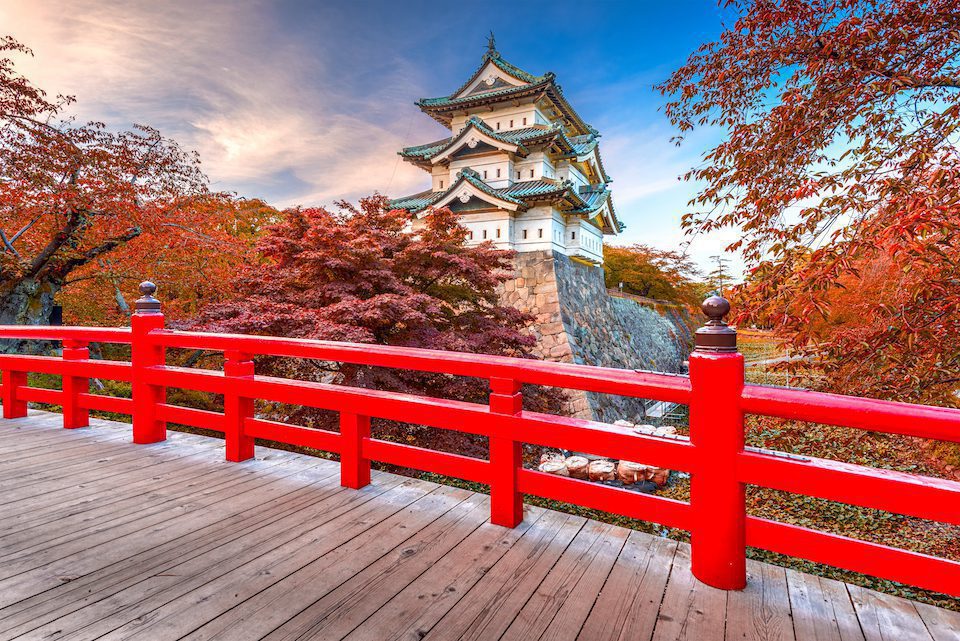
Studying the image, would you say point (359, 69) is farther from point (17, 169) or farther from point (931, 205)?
point (931, 205)

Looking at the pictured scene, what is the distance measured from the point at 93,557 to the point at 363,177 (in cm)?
1828

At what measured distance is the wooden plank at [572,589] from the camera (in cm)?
Answer: 150

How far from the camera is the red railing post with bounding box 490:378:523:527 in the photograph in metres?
2.13

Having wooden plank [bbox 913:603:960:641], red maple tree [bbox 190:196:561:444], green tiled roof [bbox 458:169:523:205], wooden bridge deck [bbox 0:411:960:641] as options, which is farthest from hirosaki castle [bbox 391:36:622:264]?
wooden plank [bbox 913:603:960:641]

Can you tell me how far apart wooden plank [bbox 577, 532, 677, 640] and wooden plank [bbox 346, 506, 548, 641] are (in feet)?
1.45

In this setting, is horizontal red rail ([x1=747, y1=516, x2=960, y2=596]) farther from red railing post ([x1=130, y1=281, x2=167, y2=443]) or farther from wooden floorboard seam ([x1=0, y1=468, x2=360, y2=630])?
red railing post ([x1=130, y1=281, x2=167, y2=443])

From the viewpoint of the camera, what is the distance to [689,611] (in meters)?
1.58

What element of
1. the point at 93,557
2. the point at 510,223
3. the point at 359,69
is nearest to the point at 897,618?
the point at 93,557

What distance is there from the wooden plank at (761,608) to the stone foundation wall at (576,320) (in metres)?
8.61

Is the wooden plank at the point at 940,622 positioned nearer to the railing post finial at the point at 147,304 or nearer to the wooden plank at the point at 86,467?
the wooden plank at the point at 86,467

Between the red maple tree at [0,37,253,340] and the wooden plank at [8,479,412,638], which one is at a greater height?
the red maple tree at [0,37,253,340]

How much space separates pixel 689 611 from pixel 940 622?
2.55 feet

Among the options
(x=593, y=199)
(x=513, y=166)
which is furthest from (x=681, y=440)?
(x=593, y=199)

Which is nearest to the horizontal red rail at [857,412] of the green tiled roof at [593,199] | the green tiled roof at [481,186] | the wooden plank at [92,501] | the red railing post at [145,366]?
the wooden plank at [92,501]
